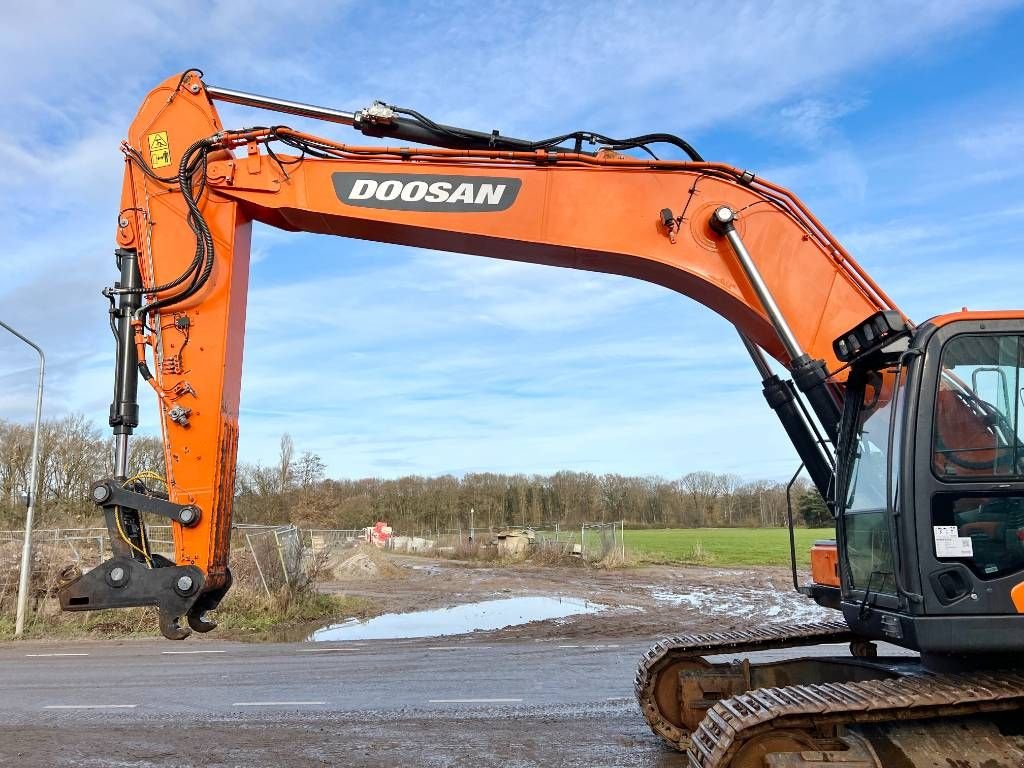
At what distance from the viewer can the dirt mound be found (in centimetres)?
2695

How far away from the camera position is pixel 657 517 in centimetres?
6838

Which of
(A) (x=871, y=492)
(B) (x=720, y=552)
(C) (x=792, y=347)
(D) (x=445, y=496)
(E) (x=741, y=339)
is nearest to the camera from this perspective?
(A) (x=871, y=492)

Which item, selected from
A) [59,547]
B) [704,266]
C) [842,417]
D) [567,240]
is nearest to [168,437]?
[567,240]

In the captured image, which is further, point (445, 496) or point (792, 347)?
point (445, 496)

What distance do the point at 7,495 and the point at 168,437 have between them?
1496 inches

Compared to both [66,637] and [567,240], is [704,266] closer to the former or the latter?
[567,240]

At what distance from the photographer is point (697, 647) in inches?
277

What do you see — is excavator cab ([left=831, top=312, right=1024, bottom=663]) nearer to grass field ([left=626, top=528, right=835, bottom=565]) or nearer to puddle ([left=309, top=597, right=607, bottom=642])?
puddle ([left=309, top=597, right=607, bottom=642])

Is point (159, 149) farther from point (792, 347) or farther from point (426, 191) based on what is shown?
point (792, 347)

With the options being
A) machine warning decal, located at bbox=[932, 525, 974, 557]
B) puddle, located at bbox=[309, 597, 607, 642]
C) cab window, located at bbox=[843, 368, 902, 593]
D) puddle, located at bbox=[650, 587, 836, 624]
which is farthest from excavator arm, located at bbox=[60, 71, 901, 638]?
puddle, located at bbox=[650, 587, 836, 624]

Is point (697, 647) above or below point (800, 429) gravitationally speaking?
below

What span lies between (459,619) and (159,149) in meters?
12.4

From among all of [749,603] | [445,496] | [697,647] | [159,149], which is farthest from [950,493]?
[445,496]

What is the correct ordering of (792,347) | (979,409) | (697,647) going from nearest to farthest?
(979,409), (792,347), (697,647)
